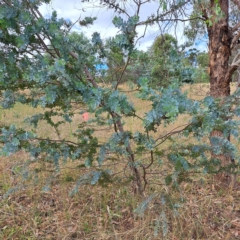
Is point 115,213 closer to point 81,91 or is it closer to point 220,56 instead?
point 81,91

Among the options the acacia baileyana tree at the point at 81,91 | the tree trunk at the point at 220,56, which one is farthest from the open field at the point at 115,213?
the tree trunk at the point at 220,56

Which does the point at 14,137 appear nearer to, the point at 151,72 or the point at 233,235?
the point at 151,72

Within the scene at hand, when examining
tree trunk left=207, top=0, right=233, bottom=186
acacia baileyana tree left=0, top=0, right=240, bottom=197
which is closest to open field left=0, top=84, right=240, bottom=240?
acacia baileyana tree left=0, top=0, right=240, bottom=197

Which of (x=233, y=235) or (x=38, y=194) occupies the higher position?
(x=38, y=194)

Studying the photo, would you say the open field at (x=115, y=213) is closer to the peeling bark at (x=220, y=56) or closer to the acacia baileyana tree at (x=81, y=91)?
the acacia baileyana tree at (x=81, y=91)

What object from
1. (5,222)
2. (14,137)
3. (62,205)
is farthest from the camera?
(62,205)

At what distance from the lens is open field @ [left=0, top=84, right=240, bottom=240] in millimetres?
1987

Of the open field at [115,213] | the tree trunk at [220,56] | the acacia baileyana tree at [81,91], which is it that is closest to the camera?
the acacia baileyana tree at [81,91]

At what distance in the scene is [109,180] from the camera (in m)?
1.96

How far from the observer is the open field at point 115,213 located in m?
1.99

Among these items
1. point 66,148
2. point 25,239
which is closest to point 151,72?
point 66,148

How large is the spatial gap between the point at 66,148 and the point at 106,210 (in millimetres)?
880

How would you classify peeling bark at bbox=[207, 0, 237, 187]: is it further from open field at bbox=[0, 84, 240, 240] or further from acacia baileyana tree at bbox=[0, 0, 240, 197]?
acacia baileyana tree at bbox=[0, 0, 240, 197]

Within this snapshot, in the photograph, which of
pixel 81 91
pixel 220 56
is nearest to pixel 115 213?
pixel 81 91
